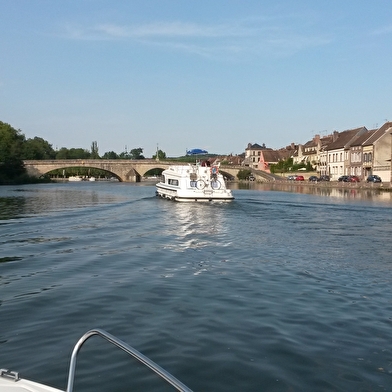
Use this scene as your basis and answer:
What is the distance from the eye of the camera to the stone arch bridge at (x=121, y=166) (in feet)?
353

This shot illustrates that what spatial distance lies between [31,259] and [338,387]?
11146 millimetres

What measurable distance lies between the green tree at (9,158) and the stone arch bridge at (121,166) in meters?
6.82

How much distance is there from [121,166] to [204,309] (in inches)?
4239

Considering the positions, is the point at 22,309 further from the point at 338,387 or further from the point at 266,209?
the point at 266,209

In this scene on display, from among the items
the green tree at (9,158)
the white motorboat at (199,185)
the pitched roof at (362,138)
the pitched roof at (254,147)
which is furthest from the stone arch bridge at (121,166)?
the white motorboat at (199,185)

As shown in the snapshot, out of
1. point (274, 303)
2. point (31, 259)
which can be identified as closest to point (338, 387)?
point (274, 303)

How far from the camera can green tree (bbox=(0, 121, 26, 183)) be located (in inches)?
3602

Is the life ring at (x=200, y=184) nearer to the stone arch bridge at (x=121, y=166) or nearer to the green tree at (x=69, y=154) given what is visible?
the stone arch bridge at (x=121, y=166)

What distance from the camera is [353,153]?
88062 mm

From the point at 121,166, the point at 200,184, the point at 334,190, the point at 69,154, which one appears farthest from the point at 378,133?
the point at 69,154

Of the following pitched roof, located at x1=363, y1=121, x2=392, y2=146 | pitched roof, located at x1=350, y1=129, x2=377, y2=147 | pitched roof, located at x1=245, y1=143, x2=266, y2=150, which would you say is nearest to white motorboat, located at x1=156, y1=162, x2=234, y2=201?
pitched roof, located at x1=363, y1=121, x2=392, y2=146

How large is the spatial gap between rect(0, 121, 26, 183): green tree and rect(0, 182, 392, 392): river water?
74.9 metres

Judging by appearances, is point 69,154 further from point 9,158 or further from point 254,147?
point 9,158

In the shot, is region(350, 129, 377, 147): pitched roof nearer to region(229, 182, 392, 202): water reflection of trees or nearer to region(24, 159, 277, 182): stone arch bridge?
region(229, 182, 392, 202): water reflection of trees
